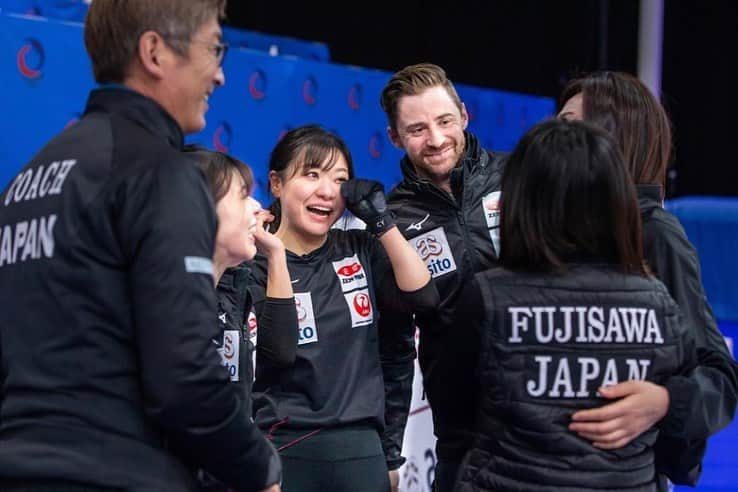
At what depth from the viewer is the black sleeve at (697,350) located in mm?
2000

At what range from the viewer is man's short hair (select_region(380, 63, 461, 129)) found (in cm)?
287

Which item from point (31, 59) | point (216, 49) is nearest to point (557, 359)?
point (216, 49)

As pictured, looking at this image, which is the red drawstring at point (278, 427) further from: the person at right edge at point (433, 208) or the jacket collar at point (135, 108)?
the jacket collar at point (135, 108)

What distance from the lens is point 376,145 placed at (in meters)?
8.01

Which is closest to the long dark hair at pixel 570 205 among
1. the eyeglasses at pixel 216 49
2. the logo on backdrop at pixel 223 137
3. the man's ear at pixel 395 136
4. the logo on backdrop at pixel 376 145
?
the eyeglasses at pixel 216 49

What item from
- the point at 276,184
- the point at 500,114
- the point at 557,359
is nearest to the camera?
the point at 557,359

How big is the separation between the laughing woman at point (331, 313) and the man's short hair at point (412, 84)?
219 mm

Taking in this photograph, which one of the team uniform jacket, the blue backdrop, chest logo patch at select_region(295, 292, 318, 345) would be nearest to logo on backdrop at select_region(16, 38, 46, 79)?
the blue backdrop

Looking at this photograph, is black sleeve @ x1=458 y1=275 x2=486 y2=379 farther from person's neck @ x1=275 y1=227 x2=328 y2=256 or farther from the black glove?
person's neck @ x1=275 y1=227 x2=328 y2=256

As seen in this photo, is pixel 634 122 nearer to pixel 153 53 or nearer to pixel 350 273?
pixel 350 273

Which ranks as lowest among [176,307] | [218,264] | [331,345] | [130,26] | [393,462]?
[393,462]

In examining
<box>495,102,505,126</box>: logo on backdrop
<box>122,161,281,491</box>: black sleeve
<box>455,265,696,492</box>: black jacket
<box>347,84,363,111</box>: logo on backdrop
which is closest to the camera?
<box>122,161,281,491</box>: black sleeve

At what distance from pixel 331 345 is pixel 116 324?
3.92 feet

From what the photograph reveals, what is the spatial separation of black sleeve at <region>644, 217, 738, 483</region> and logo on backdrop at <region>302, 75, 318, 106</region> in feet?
17.6
